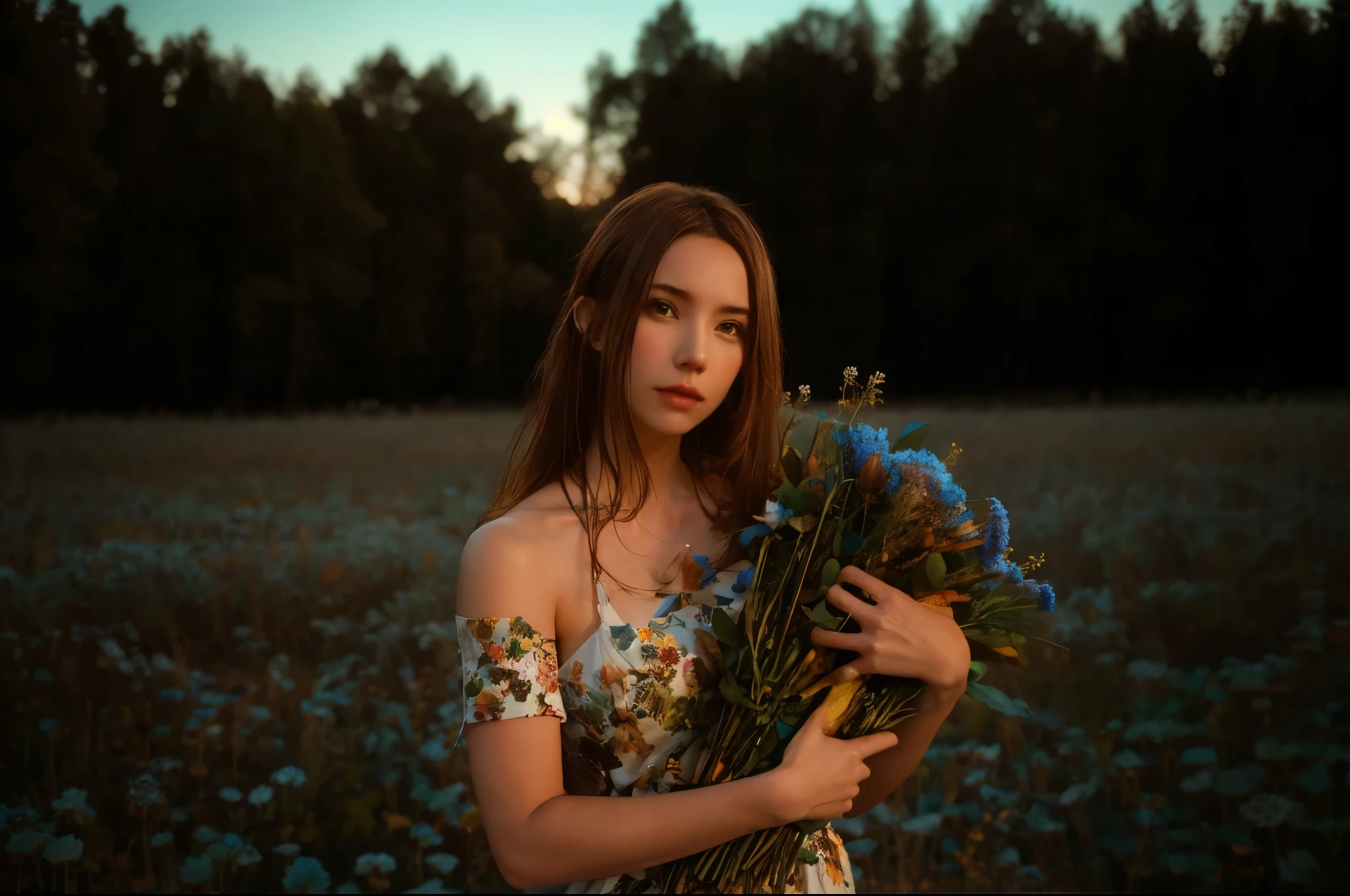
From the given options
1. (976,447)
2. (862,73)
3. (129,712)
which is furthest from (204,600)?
(862,73)

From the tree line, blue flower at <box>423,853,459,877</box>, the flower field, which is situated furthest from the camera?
the tree line

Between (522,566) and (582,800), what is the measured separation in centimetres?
41

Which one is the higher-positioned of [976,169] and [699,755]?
[976,169]

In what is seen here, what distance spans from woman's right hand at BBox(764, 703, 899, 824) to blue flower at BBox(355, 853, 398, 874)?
1954 millimetres

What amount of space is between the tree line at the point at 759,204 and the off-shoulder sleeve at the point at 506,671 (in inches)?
49.9

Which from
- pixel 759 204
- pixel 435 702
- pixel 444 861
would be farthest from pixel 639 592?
pixel 759 204

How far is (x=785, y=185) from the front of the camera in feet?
71.3

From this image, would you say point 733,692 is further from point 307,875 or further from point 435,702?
point 435,702

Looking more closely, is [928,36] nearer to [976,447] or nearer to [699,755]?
[976,447]

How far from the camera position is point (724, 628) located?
1638 mm

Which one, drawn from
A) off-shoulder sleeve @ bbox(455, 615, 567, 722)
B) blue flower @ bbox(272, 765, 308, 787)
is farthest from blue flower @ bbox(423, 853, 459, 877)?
off-shoulder sleeve @ bbox(455, 615, 567, 722)

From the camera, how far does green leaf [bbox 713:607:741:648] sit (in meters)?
1.63

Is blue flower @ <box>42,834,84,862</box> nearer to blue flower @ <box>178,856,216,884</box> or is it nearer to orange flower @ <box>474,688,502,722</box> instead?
blue flower @ <box>178,856,216,884</box>

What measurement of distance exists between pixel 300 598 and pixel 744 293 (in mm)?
4214
